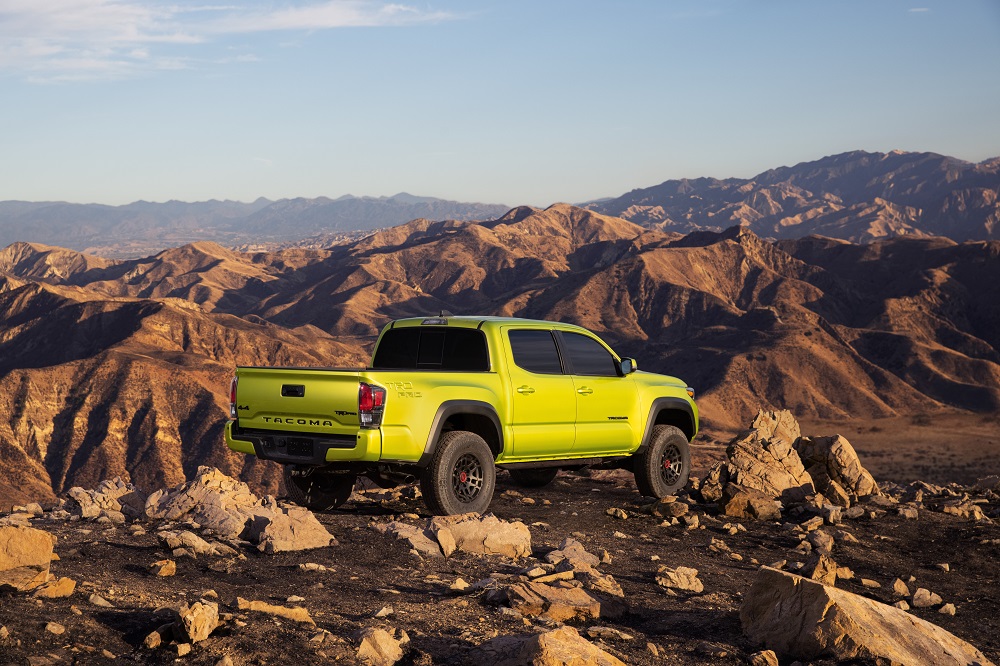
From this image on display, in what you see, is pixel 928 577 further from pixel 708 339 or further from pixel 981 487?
Answer: pixel 708 339

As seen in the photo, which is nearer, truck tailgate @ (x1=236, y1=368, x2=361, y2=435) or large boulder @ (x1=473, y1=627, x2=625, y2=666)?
large boulder @ (x1=473, y1=627, x2=625, y2=666)

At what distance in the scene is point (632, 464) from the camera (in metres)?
12.2

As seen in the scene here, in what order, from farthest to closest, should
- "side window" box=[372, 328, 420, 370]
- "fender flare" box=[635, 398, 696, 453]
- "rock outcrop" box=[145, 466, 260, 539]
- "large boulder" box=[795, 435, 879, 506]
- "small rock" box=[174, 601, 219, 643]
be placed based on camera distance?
"large boulder" box=[795, 435, 879, 506], "fender flare" box=[635, 398, 696, 453], "side window" box=[372, 328, 420, 370], "rock outcrop" box=[145, 466, 260, 539], "small rock" box=[174, 601, 219, 643]

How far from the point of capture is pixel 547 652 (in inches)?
212

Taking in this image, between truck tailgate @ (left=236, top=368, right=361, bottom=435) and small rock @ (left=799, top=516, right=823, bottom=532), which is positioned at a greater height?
truck tailgate @ (left=236, top=368, right=361, bottom=435)

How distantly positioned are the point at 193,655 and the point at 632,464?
749 centimetres

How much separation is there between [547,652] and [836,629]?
2.02 meters

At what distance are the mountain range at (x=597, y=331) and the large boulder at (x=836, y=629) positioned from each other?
59939 mm

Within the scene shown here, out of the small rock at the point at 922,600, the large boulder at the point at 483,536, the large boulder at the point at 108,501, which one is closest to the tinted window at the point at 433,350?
the large boulder at the point at 483,536

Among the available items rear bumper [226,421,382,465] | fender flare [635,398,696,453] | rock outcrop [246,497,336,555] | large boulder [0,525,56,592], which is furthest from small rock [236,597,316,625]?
fender flare [635,398,696,453]

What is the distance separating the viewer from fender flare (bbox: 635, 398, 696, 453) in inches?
473

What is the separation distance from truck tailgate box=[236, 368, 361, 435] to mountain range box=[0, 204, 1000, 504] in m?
56.0

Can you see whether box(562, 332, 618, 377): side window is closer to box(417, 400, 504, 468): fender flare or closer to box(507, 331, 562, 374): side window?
box(507, 331, 562, 374): side window

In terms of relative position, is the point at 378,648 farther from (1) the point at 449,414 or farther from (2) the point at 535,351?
(2) the point at 535,351
